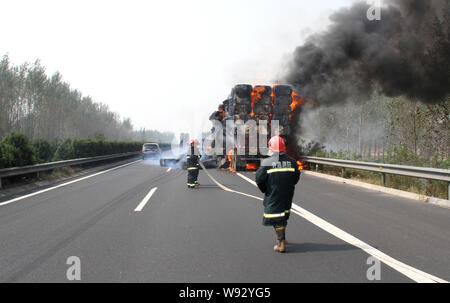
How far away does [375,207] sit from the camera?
8.33 meters

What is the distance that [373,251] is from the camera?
4.86 meters

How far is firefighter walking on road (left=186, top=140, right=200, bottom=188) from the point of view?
11.8 m

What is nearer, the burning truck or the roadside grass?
the roadside grass

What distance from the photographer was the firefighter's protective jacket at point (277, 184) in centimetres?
484

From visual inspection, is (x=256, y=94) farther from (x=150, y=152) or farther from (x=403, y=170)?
(x=150, y=152)

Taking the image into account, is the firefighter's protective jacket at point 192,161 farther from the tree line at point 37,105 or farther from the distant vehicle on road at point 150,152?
the tree line at point 37,105

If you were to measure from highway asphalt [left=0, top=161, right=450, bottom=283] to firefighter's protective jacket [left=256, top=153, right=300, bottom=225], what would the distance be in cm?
52

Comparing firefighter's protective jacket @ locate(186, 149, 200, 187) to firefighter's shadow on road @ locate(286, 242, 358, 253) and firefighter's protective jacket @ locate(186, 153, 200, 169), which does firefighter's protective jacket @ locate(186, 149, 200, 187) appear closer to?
Result: firefighter's protective jacket @ locate(186, 153, 200, 169)

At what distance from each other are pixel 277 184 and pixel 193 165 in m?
7.32

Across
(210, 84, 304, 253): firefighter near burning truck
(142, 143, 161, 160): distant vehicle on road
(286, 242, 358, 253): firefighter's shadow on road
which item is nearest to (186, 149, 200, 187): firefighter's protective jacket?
(210, 84, 304, 253): firefighter near burning truck

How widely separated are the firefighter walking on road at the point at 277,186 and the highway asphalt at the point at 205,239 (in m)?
0.38

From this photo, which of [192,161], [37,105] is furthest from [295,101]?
[37,105]

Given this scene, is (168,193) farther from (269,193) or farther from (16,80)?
(16,80)
